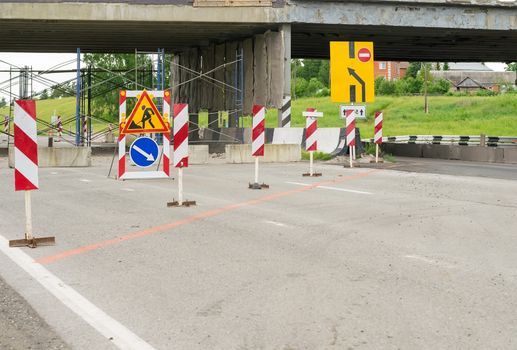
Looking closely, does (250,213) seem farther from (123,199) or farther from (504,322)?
(504,322)

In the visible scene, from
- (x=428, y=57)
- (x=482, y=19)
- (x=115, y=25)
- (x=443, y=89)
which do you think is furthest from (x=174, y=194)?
(x=443, y=89)

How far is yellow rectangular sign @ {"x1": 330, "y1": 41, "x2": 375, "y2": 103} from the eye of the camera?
25984 millimetres

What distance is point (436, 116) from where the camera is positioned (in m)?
80.4

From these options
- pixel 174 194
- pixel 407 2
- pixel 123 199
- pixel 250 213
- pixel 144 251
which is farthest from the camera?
pixel 407 2

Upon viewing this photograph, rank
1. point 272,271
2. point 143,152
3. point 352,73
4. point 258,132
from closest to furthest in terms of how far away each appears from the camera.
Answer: point 272,271 < point 143,152 < point 258,132 < point 352,73

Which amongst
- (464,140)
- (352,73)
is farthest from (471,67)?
(352,73)

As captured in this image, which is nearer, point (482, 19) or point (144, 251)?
point (144, 251)

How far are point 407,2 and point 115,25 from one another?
11.5 m

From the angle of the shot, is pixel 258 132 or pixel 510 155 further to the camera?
pixel 510 155

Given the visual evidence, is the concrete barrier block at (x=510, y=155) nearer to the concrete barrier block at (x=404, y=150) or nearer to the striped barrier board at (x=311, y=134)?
the concrete barrier block at (x=404, y=150)

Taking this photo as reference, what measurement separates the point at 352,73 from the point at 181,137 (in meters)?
14.8

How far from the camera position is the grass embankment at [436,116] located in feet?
220

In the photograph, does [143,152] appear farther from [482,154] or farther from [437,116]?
[437,116]

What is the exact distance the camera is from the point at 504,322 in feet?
16.6
